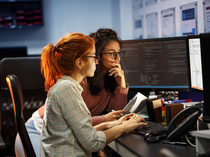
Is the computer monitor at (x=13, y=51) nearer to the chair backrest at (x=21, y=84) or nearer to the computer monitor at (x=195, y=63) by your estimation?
the chair backrest at (x=21, y=84)

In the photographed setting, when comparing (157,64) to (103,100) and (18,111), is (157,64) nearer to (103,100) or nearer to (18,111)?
(103,100)

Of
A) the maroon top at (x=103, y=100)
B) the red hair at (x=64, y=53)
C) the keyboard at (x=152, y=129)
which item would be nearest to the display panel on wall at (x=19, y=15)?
the maroon top at (x=103, y=100)

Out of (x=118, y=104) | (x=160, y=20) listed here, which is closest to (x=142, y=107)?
(x=118, y=104)

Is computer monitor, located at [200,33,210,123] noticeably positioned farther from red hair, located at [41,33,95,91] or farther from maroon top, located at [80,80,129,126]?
maroon top, located at [80,80,129,126]

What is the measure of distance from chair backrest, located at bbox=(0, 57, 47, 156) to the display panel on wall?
2.88 m

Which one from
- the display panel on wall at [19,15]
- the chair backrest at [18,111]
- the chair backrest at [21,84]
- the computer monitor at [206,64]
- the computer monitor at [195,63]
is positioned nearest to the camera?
the computer monitor at [206,64]

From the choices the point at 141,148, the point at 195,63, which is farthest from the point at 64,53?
the point at 195,63

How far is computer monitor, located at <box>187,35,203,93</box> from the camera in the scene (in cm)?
129

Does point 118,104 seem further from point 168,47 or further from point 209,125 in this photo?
point 209,125

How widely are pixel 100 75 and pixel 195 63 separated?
2.03ft

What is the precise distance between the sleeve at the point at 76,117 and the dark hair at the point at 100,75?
0.62 meters

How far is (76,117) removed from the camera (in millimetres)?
951

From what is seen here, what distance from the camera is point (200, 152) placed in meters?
0.87

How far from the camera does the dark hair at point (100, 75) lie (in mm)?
1606
